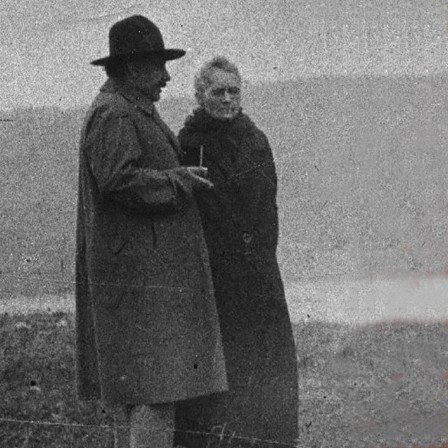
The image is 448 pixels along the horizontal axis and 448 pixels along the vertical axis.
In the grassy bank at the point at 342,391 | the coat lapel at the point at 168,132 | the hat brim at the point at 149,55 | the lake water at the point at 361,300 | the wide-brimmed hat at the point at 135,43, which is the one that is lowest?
the grassy bank at the point at 342,391

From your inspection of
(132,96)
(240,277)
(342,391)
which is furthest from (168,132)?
(342,391)

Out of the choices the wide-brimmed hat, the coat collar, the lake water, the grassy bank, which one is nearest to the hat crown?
the wide-brimmed hat

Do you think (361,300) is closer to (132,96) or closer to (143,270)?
(143,270)

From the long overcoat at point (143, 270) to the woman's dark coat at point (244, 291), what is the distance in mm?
312

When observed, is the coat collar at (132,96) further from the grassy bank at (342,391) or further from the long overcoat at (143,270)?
the grassy bank at (342,391)

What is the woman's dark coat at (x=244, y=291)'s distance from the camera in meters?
4.58

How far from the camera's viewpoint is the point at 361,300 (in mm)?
4844

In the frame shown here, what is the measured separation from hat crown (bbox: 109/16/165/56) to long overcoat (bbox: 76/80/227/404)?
0.53 ft

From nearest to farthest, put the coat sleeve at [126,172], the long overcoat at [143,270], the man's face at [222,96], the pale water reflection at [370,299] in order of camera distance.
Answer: the coat sleeve at [126,172]
the long overcoat at [143,270]
the man's face at [222,96]
the pale water reflection at [370,299]

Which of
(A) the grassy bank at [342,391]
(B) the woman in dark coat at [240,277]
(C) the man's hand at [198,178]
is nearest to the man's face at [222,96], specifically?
(B) the woman in dark coat at [240,277]

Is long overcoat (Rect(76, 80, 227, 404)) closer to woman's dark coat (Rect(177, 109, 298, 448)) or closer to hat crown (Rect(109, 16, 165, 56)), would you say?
hat crown (Rect(109, 16, 165, 56))

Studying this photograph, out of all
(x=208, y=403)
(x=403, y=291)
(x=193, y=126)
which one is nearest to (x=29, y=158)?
(x=193, y=126)

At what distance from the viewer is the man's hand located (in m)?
4.19

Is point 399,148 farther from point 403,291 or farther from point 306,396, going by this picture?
point 306,396
